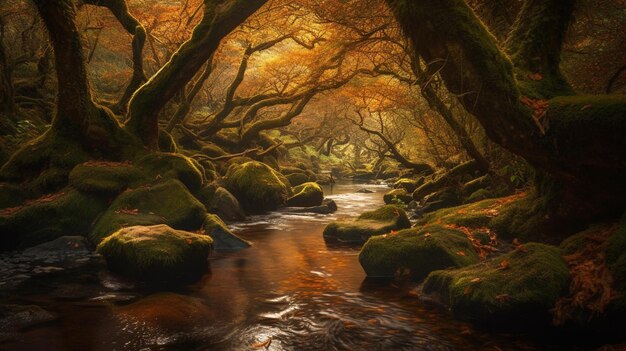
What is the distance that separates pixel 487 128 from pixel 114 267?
6.54m

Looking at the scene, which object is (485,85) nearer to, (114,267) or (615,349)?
(615,349)

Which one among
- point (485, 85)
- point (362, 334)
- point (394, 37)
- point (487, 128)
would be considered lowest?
point (362, 334)

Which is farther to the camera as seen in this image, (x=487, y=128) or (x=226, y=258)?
(x=226, y=258)

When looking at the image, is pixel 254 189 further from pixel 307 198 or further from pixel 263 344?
pixel 263 344

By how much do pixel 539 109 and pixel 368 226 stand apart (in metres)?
5.46

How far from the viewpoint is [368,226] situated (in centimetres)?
1035

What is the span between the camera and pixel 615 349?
387 cm

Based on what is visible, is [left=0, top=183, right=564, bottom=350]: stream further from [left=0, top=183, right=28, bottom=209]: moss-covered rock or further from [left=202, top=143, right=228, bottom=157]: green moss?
[left=202, top=143, right=228, bottom=157]: green moss

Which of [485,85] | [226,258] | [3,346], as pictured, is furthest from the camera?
[226,258]

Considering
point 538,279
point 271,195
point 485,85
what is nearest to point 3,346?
point 538,279

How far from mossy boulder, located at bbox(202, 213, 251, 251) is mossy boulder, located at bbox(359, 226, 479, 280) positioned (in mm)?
3347

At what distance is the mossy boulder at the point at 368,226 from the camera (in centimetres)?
1009

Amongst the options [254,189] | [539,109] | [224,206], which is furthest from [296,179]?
[539,109]

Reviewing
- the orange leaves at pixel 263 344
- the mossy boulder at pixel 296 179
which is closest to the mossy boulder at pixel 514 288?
the orange leaves at pixel 263 344
